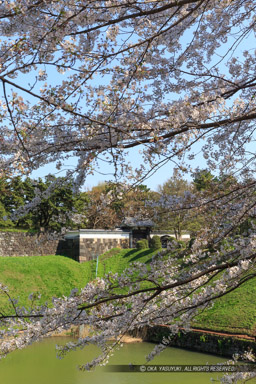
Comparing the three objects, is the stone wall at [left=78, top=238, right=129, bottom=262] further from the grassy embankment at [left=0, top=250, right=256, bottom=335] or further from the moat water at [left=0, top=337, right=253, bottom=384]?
the moat water at [left=0, top=337, right=253, bottom=384]

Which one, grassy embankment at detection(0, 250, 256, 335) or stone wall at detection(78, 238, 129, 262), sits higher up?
stone wall at detection(78, 238, 129, 262)

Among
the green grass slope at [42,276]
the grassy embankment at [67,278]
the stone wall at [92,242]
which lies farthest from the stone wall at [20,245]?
the grassy embankment at [67,278]

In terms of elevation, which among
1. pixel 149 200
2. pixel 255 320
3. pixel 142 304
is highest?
pixel 149 200

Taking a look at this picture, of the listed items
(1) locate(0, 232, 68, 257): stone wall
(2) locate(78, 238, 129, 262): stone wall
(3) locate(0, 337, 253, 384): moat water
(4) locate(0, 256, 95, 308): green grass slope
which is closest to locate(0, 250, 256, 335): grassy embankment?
(4) locate(0, 256, 95, 308): green grass slope

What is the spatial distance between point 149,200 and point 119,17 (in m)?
1.79

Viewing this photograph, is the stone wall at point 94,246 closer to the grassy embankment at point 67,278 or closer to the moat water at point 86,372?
the grassy embankment at point 67,278

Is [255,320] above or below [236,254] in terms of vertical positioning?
below

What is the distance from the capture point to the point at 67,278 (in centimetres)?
1499

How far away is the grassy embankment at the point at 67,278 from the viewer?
9.46 metres

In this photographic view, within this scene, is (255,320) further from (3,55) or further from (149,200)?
(3,55)

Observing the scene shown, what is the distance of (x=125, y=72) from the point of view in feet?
8.90

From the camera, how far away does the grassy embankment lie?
946cm

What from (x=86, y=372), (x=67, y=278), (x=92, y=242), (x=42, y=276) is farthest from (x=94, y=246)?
(x=86, y=372)

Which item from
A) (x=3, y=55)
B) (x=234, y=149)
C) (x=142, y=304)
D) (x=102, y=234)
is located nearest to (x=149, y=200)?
(x=234, y=149)
